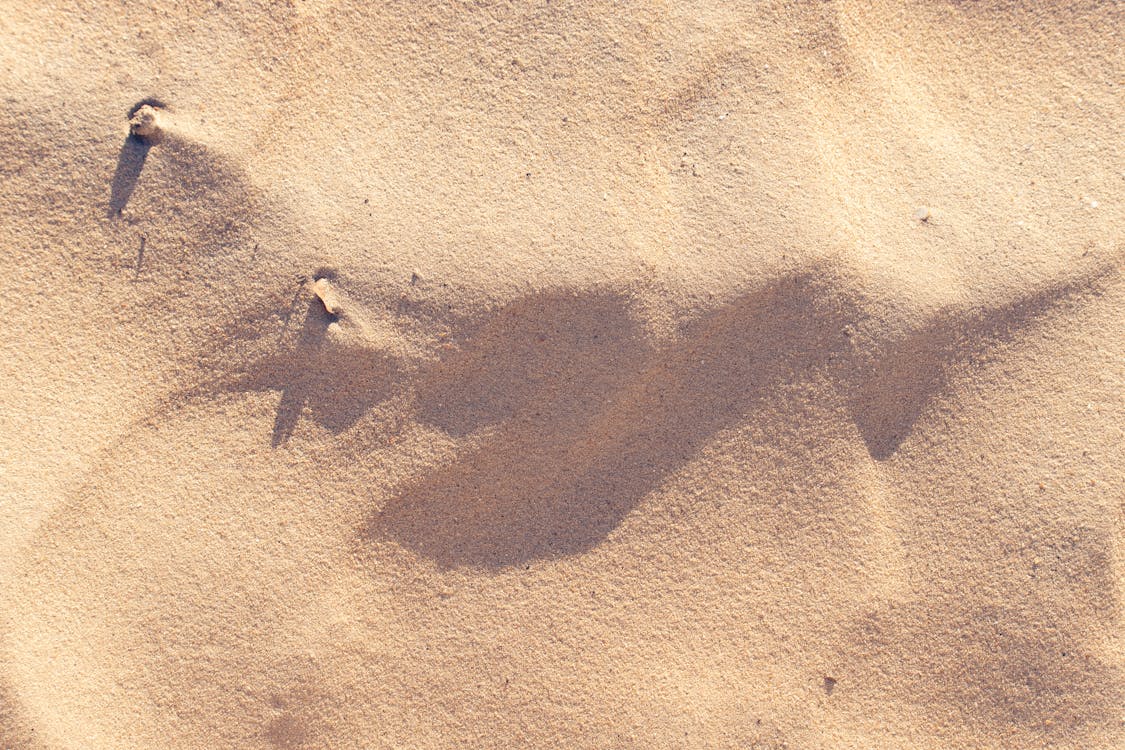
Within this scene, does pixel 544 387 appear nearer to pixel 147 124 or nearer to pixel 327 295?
pixel 327 295

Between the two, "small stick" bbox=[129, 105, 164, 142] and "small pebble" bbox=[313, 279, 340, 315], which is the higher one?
"small stick" bbox=[129, 105, 164, 142]

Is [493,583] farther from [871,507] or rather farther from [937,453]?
[937,453]

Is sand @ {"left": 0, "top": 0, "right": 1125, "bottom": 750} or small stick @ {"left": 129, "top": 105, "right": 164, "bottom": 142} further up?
small stick @ {"left": 129, "top": 105, "right": 164, "bottom": 142}

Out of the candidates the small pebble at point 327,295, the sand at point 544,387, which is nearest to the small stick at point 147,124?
the sand at point 544,387

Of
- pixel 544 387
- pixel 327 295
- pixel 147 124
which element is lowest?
pixel 544 387

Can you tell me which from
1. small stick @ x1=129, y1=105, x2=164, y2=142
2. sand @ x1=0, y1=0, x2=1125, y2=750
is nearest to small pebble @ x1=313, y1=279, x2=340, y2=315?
sand @ x1=0, y1=0, x2=1125, y2=750

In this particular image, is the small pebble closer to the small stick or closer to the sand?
the sand

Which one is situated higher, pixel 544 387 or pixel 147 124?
pixel 147 124

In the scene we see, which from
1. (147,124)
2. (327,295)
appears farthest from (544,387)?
(147,124)

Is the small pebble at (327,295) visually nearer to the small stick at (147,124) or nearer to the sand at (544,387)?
the sand at (544,387)

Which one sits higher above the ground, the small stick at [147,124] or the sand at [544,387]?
the small stick at [147,124]
